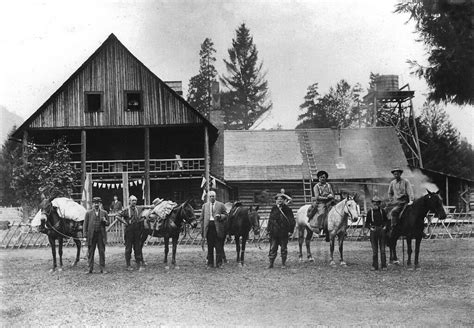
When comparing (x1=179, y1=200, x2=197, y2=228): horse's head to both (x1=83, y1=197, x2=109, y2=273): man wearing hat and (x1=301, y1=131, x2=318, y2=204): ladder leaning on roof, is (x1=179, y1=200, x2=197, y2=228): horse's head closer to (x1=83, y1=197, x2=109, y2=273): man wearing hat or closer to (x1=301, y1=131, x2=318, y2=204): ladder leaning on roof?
(x1=83, y1=197, x2=109, y2=273): man wearing hat

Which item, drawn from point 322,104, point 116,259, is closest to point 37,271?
point 116,259

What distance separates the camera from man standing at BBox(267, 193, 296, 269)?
47.0ft

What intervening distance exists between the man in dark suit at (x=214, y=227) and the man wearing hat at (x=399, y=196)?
4842 millimetres

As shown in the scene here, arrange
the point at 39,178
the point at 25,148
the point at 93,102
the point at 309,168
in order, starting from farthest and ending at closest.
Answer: the point at 309,168, the point at 93,102, the point at 25,148, the point at 39,178

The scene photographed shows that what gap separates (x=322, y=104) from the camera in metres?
71.1

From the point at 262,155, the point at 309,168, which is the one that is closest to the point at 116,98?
the point at 262,155

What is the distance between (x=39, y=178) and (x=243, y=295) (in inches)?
692

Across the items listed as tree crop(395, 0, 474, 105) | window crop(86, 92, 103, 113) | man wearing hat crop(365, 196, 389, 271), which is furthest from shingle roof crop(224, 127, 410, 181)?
tree crop(395, 0, 474, 105)

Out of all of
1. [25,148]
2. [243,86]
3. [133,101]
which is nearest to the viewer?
[25,148]

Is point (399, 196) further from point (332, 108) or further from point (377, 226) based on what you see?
point (332, 108)

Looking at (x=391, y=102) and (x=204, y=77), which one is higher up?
(x=204, y=77)

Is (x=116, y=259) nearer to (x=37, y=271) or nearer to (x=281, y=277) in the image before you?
(x=37, y=271)

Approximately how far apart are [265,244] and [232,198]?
10.6 metres

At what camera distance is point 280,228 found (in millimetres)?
Answer: 14344
